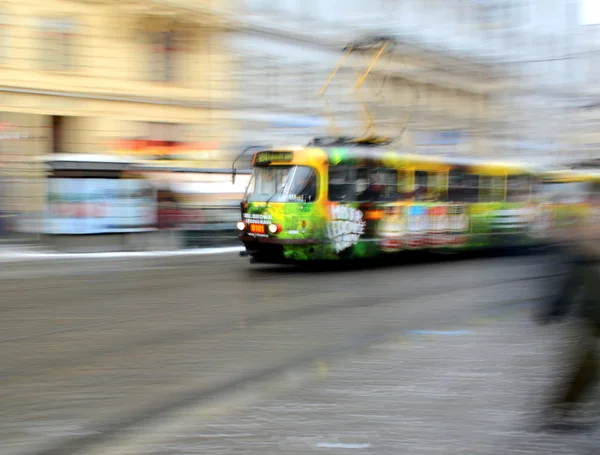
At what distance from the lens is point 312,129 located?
33.0 meters

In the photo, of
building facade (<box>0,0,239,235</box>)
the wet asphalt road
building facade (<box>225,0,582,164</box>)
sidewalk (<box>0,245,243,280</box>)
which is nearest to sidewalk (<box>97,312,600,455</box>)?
the wet asphalt road

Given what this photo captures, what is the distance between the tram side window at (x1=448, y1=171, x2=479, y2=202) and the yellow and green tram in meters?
0.02

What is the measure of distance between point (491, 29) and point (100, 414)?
3552 cm

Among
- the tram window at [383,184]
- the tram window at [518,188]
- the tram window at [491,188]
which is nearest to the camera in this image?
the tram window at [383,184]

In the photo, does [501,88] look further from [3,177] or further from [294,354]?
[294,354]

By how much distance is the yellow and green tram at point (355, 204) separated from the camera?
49.4ft

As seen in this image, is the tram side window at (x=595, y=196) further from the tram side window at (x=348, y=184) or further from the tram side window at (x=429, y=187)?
the tram side window at (x=429, y=187)

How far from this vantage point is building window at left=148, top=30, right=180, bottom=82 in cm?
2892

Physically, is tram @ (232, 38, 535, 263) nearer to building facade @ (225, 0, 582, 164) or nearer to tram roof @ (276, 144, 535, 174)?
tram roof @ (276, 144, 535, 174)

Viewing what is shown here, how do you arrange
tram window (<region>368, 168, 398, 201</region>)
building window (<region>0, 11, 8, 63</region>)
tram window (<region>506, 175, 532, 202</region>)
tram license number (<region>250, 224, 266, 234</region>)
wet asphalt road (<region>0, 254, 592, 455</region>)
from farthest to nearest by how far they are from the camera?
building window (<region>0, 11, 8, 63</region>)
tram window (<region>506, 175, 532, 202</region>)
tram window (<region>368, 168, 398, 201</region>)
tram license number (<region>250, 224, 266, 234</region>)
wet asphalt road (<region>0, 254, 592, 455</region>)

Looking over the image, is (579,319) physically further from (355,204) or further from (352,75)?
(352,75)

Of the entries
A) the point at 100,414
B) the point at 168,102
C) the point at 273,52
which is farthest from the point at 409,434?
the point at 273,52

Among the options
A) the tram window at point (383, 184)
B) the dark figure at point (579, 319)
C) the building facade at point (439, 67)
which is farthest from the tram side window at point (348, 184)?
the building facade at point (439, 67)

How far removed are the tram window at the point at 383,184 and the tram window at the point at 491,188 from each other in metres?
3.52
